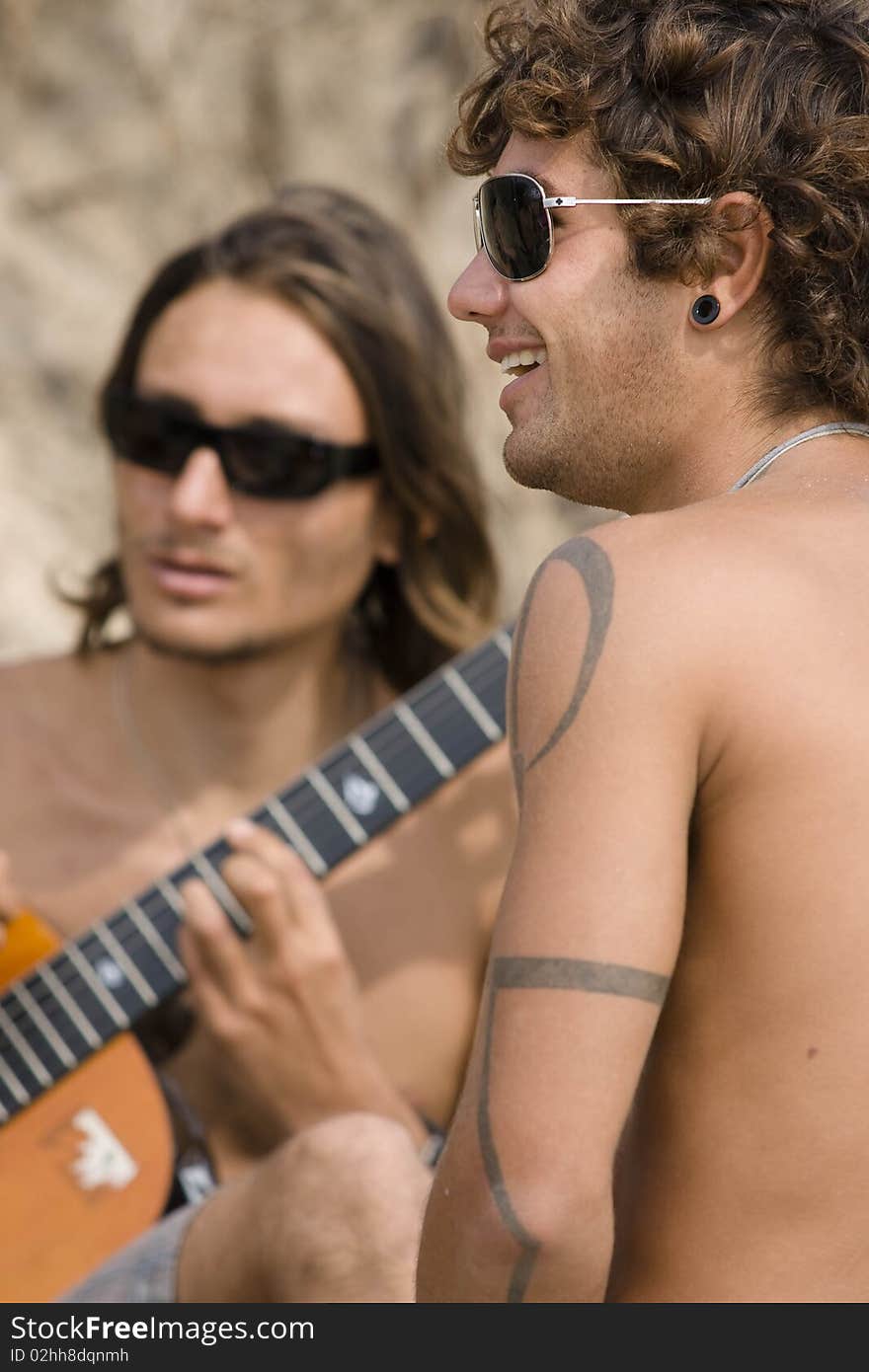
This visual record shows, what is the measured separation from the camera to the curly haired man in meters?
1.30

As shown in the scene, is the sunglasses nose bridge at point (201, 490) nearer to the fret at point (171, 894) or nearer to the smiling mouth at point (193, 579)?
the smiling mouth at point (193, 579)

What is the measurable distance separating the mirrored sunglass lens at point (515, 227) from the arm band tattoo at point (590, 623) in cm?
36

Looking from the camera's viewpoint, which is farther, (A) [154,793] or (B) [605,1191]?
(A) [154,793]

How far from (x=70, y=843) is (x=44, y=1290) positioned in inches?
32.0

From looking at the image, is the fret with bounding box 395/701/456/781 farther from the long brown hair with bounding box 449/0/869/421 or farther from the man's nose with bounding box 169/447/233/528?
the long brown hair with bounding box 449/0/869/421

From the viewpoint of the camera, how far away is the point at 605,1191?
1306 millimetres

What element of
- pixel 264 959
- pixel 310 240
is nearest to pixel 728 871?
pixel 264 959

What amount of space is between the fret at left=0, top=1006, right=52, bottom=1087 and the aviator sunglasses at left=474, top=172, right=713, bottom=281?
62.5 inches

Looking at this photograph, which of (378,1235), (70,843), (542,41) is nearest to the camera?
(542,41)

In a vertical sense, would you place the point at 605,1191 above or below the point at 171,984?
Result: above

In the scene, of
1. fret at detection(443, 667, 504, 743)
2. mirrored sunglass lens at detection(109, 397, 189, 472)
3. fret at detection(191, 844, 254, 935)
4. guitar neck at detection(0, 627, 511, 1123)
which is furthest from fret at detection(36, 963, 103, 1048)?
mirrored sunglass lens at detection(109, 397, 189, 472)

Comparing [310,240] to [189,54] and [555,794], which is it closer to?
[555,794]

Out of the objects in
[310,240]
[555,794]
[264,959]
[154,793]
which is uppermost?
[310,240]

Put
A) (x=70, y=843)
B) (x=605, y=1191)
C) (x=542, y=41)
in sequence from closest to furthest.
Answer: (x=605, y=1191)
(x=542, y=41)
(x=70, y=843)
